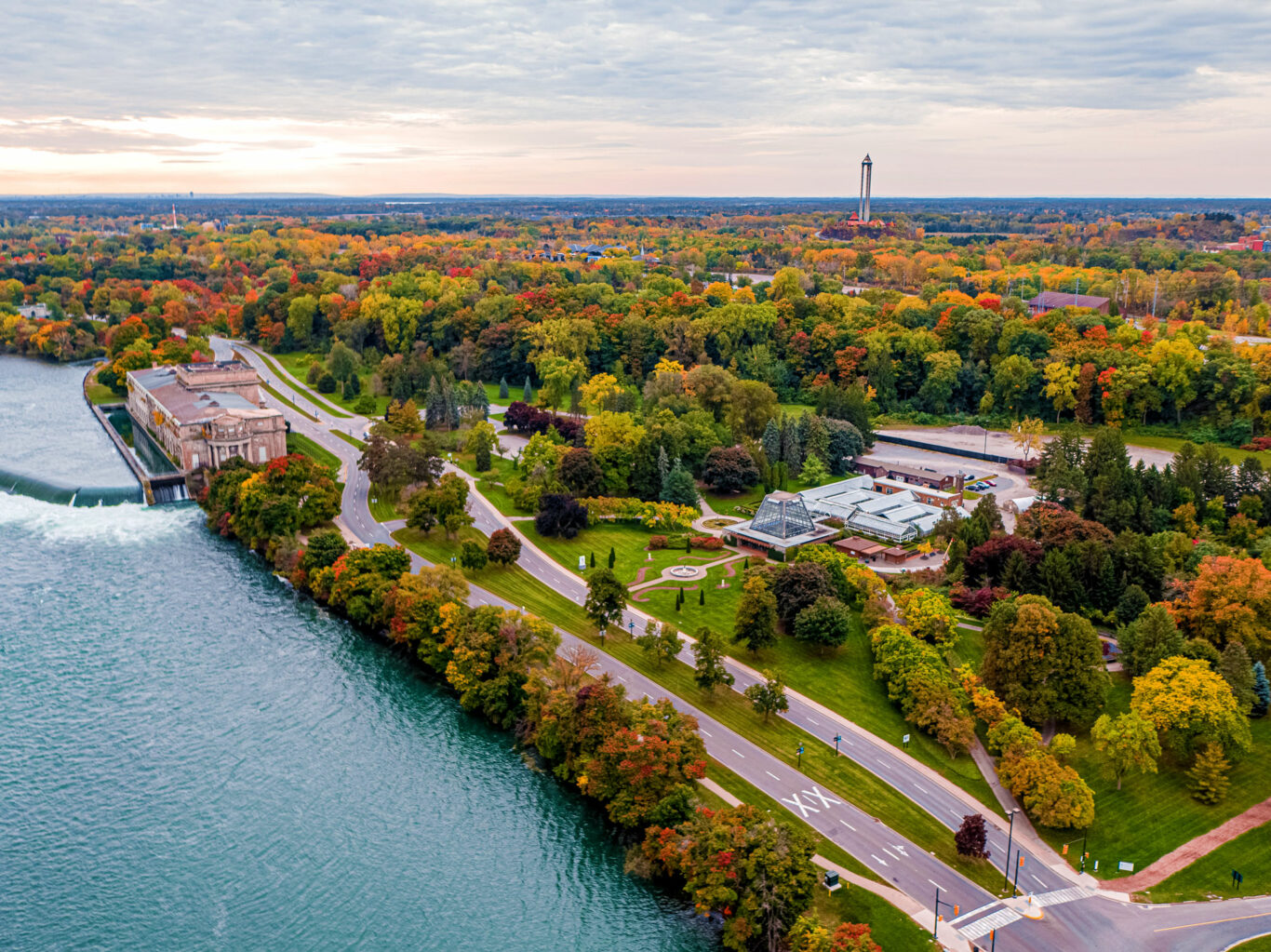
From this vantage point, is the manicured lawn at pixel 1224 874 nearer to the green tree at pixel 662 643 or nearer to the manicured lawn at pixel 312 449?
the green tree at pixel 662 643

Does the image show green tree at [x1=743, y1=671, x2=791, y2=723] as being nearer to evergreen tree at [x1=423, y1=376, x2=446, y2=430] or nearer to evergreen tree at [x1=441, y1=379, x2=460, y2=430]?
evergreen tree at [x1=441, y1=379, x2=460, y2=430]

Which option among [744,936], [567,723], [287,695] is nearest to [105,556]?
[287,695]

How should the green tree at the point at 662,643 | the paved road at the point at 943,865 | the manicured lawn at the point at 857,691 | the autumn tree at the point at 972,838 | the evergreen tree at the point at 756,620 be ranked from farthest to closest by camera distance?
the evergreen tree at the point at 756,620, the green tree at the point at 662,643, the manicured lawn at the point at 857,691, the autumn tree at the point at 972,838, the paved road at the point at 943,865

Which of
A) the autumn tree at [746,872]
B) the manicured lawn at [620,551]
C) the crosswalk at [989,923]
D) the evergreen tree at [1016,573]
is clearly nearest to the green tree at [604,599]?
the manicured lawn at [620,551]

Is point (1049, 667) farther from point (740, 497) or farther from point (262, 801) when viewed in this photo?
point (740, 497)

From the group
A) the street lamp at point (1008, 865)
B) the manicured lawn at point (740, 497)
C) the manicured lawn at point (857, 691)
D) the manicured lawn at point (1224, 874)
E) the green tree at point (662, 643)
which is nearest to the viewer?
the manicured lawn at point (1224, 874)

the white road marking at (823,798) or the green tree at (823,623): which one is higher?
the green tree at (823,623)

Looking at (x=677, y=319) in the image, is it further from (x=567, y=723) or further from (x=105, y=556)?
(x=567, y=723)
